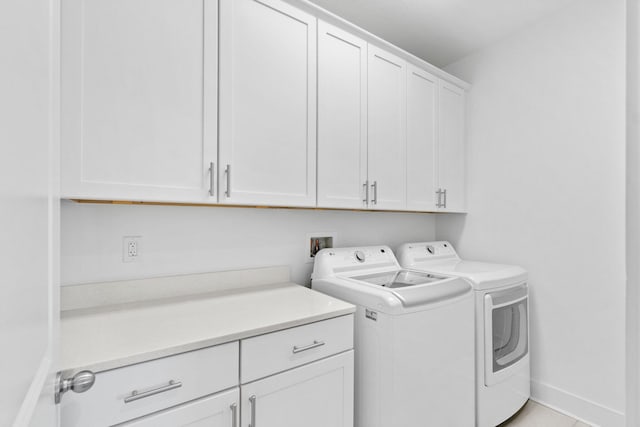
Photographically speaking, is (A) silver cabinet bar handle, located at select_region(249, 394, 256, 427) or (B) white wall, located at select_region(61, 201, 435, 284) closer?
(A) silver cabinet bar handle, located at select_region(249, 394, 256, 427)

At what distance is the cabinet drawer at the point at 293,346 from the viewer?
3.68 ft

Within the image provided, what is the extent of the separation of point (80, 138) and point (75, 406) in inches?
34.2

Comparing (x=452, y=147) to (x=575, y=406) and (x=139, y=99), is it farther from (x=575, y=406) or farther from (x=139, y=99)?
(x=139, y=99)

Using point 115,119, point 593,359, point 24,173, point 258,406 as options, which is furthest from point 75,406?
point 593,359

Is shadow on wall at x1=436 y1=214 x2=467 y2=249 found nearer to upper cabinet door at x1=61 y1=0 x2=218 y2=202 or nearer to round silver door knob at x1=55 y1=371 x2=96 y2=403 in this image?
upper cabinet door at x1=61 y1=0 x2=218 y2=202

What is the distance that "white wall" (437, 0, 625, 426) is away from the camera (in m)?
1.87

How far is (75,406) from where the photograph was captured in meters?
0.84

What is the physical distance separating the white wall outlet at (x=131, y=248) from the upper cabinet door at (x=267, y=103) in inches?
19.7

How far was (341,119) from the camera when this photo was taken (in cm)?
181

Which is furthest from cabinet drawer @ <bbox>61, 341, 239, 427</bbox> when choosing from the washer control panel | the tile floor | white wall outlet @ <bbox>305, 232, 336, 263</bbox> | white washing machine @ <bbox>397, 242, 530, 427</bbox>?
the tile floor

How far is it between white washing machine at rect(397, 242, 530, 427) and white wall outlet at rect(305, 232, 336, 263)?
2.05 ft

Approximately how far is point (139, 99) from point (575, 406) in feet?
9.86

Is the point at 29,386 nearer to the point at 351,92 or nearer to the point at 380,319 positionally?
the point at 380,319

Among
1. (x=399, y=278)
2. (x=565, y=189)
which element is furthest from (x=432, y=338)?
(x=565, y=189)
